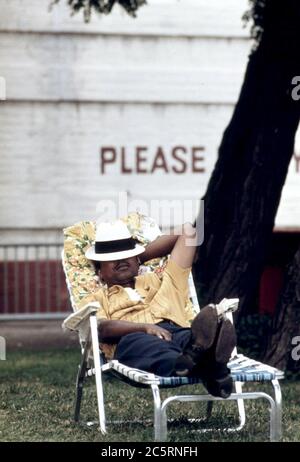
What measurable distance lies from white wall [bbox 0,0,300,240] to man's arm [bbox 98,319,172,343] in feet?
26.3

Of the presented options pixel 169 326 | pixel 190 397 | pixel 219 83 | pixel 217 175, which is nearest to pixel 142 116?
pixel 219 83

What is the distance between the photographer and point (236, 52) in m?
15.6

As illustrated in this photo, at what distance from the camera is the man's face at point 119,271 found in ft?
25.7

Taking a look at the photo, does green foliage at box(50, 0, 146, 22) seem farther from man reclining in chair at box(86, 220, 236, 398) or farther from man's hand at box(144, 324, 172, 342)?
man's hand at box(144, 324, 172, 342)

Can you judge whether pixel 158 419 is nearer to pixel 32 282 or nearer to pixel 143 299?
pixel 143 299

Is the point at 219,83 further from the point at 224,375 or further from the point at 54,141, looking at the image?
Result: the point at 224,375

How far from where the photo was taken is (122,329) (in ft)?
24.6

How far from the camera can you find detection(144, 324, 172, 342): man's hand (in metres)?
7.40

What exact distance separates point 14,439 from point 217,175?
4.19 meters

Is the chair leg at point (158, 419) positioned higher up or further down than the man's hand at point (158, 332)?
further down

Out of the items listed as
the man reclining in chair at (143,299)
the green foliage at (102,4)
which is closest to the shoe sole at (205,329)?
the man reclining in chair at (143,299)

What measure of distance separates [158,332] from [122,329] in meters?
0.23

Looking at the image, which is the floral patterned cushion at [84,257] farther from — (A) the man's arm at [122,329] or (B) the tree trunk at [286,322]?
(B) the tree trunk at [286,322]

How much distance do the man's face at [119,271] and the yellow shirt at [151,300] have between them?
5 cm
